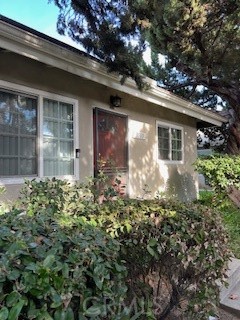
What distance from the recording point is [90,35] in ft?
21.6

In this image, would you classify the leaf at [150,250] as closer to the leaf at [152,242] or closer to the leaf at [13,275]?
the leaf at [152,242]

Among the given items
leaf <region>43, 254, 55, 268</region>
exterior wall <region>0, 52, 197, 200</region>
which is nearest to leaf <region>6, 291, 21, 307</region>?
leaf <region>43, 254, 55, 268</region>

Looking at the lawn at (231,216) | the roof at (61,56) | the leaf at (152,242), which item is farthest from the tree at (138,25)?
the leaf at (152,242)

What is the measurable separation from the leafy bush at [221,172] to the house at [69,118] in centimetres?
145

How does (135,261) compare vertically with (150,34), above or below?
below

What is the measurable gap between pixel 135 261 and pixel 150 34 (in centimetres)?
521

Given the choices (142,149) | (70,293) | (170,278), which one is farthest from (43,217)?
(142,149)

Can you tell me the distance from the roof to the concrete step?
3958 mm

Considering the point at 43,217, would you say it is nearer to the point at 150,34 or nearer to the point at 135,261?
the point at 135,261

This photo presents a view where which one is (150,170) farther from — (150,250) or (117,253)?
(117,253)

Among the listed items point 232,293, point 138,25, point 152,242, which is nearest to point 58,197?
point 152,242

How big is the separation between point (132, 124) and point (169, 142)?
2176 millimetres

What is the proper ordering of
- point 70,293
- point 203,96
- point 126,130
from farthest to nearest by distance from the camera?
1. point 203,96
2. point 126,130
3. point 70,293

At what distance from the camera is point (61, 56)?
5.98 m
